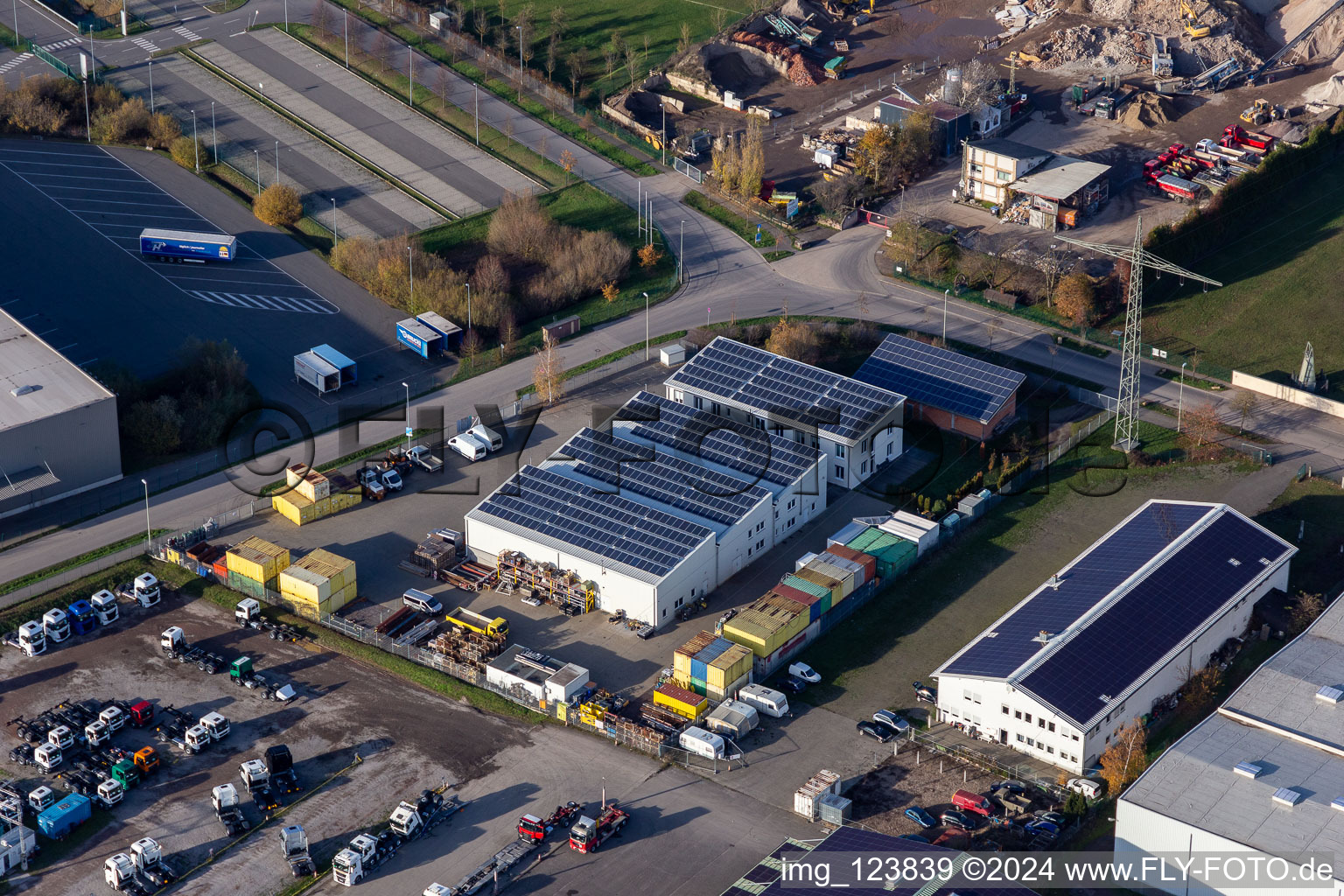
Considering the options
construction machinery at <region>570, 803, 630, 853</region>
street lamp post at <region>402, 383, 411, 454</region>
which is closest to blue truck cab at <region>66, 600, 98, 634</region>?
street lamp post at <region>402, 383, 411, 454</region>

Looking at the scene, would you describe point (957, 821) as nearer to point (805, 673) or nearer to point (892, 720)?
point (892, 720)

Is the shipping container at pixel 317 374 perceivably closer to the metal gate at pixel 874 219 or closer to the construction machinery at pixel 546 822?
the construction machinery at pixel 546 822

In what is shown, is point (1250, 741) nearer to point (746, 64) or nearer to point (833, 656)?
point (833, 656)

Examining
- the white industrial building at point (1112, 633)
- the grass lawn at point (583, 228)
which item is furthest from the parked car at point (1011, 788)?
the grass lawn at point (583, 228)

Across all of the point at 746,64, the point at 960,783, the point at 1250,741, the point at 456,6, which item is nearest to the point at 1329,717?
the point at 1250,741

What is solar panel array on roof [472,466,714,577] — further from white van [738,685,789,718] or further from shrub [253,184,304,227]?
shrub [253,184,304,227]
